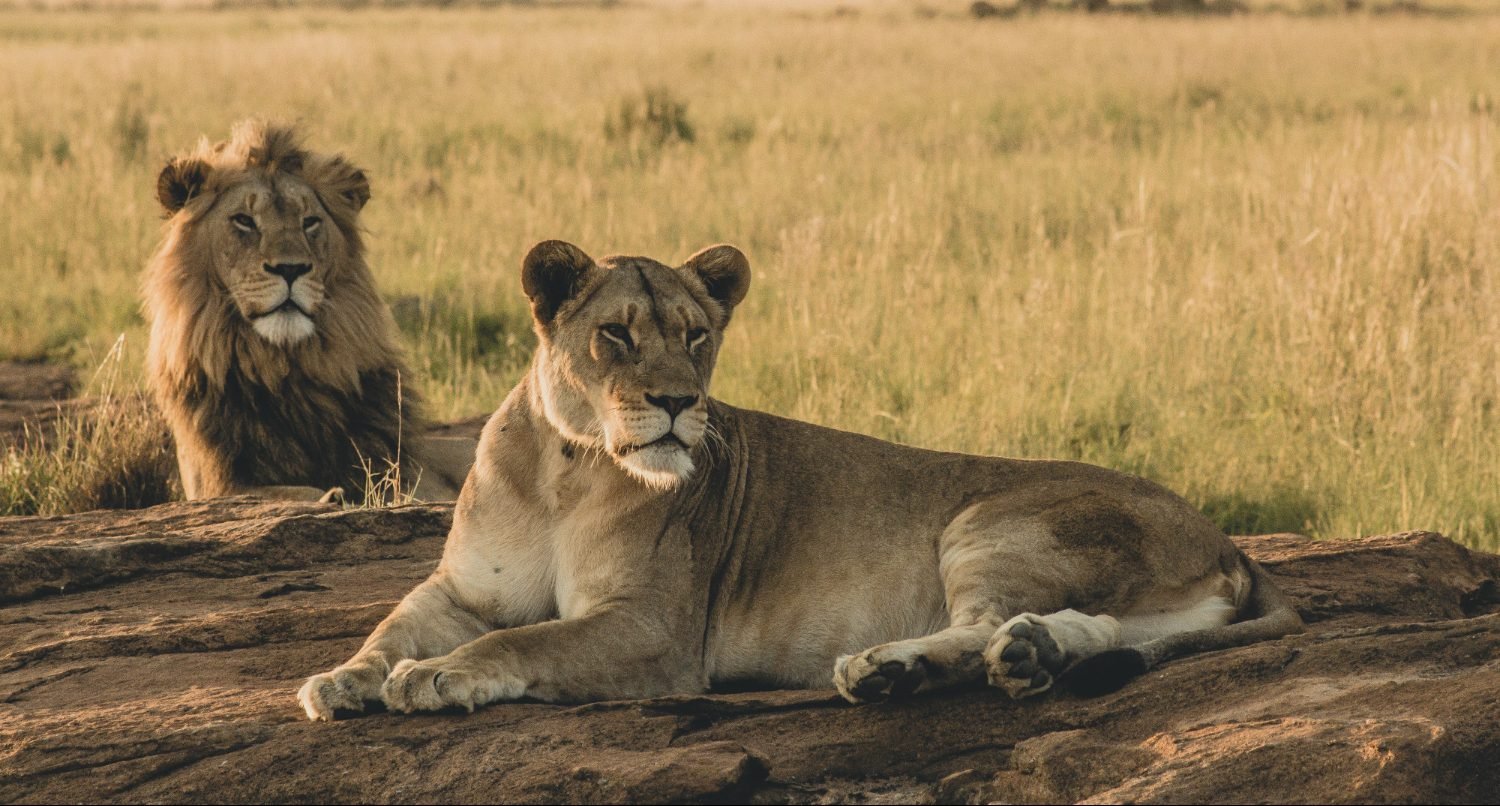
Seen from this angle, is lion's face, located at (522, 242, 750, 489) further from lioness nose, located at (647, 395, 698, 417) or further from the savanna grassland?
the savanna grassland

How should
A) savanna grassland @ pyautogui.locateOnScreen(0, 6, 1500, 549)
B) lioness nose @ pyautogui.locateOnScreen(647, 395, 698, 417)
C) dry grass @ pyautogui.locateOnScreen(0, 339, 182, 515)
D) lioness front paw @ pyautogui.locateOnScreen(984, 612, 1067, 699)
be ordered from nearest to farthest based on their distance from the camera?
lioness front paw @ pyautogui.locateOnScreen(984, 612, 1067, 699) → lioness nose @ pyautogui.locateOnScreen(647, 395, 698, 417) → dry grass @ pyautogui.locateOnScreen(0, 339, 182, 515) → savanna grassland @ pyautogui.locateOnScreen(0, 6, 1500, 549)

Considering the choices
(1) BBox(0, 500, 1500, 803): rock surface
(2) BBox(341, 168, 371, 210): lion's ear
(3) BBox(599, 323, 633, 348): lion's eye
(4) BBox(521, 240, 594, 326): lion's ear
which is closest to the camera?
(1) BBox(0, 500, 1500, 803): rock surface

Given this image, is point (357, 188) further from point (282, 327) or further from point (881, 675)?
point (881, 675)

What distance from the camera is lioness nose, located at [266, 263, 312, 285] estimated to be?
6.73m

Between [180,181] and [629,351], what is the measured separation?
11.7 ft

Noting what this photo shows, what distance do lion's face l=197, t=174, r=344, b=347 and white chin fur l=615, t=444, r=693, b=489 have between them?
126 inches

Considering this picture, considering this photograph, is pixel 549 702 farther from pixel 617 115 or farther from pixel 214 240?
pixel 617 115

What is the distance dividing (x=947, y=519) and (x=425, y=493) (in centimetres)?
316

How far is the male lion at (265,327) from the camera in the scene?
6.79 metres

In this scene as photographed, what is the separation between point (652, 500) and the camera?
423cm

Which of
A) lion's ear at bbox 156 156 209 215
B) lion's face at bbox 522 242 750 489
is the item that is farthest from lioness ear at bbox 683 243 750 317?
lion's ear at bbox 156 156 209 215

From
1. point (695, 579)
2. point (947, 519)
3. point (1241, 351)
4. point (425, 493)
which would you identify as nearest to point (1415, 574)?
point (947, 519)

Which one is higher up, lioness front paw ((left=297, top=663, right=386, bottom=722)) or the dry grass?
lioness front paw ((left=297, top=663, right=386, bottom=722))

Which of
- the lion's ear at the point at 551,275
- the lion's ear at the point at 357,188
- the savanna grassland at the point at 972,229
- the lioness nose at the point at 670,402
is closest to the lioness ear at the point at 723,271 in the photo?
the lion's ear at the point at 551,275
